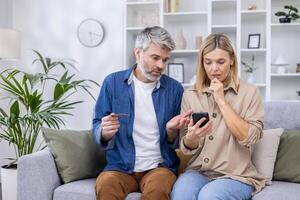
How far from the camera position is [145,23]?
13.4 feet

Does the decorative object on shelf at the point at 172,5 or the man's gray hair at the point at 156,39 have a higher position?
the decorative object on shelf at the point at 172,5

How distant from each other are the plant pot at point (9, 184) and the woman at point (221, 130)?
4.27ft

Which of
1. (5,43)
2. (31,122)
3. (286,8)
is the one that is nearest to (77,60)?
(5,43)

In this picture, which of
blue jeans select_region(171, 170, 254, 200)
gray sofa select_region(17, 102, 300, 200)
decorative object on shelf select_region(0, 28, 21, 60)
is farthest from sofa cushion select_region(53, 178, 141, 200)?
decorative object on shelf select_region(0, 28, 21, 60)

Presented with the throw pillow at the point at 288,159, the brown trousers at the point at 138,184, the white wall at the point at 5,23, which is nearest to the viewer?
the brown trousers at the point at 138,184

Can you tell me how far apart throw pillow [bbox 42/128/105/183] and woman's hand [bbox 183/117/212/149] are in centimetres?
62

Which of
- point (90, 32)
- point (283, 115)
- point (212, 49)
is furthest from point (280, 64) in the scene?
point (212, 49)

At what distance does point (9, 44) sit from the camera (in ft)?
9.77

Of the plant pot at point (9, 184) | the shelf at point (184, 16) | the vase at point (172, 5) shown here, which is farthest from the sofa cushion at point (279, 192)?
the vase at point (172, 5)

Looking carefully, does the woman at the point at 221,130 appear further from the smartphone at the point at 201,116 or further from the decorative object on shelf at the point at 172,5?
the decorative object on shelf at the point at 172,5

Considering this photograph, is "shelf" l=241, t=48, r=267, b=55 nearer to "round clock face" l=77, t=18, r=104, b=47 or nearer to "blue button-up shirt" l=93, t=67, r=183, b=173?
"round clock face" l=77, t=18, r=104, b=47

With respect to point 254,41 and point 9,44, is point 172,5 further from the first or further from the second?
point 9,44

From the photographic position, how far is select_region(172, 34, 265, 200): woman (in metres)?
1.73

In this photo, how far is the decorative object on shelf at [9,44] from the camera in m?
2.92
